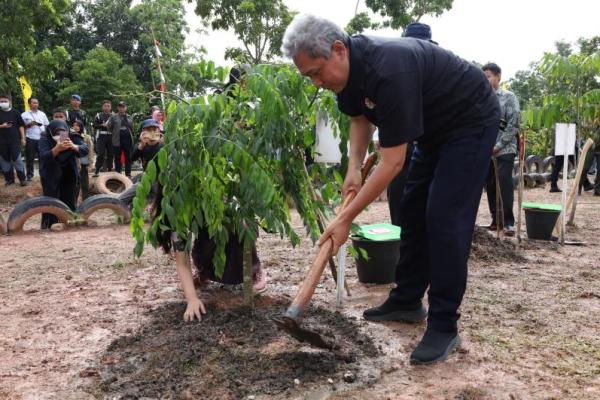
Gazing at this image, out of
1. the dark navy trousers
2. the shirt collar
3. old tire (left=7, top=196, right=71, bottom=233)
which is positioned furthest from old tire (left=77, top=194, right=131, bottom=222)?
the shirt collar

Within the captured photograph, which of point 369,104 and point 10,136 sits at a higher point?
point 10,136

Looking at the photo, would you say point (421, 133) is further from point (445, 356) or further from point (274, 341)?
point (274, 341)

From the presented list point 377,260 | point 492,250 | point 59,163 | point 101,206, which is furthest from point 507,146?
point 59,163

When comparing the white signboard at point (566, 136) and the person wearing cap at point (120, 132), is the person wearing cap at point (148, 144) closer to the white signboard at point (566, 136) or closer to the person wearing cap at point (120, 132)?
the white signboard at point (566, 136)

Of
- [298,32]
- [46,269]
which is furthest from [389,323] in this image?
[46,269]

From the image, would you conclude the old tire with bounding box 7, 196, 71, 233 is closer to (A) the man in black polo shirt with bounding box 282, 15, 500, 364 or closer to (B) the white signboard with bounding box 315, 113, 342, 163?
(B) the white signboard with bounding box 315, 113, 342, 163

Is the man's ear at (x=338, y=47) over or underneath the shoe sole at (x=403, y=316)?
over

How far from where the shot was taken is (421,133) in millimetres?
2178

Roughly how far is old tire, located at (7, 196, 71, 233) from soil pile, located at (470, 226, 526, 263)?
5.11 metres

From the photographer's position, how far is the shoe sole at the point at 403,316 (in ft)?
10.4

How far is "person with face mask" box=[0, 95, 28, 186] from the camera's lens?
1005cm

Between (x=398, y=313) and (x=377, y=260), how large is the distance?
0.87m

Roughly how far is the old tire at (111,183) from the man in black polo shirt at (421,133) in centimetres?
855

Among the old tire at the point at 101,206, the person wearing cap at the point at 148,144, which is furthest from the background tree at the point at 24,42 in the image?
the person wearing cap at the point at 148,144
